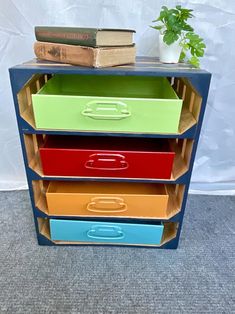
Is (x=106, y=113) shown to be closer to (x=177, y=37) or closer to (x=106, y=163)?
(x=106, y=163)

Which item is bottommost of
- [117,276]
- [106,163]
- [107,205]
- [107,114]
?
[117,276]

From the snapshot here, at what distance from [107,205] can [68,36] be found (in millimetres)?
498

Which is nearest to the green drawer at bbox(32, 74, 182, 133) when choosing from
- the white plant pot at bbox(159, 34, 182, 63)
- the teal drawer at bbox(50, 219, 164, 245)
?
the white plant pot at bbox(159, 34, 182, 63)

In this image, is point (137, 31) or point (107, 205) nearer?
point (107, 205)

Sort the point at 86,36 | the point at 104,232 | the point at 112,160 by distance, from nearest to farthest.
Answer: the point at 86,36 → the point at 112,160 → the point at 104,232

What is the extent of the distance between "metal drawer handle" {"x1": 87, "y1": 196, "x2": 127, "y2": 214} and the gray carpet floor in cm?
18

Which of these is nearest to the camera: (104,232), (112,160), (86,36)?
(86,36)

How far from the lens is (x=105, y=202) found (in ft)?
2.66

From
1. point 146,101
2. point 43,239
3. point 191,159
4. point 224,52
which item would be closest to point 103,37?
point 146,101

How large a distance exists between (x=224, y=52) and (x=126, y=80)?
15.2 inches

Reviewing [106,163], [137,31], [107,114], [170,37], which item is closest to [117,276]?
[106,163]

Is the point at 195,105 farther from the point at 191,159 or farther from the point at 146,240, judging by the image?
the point at 146,240

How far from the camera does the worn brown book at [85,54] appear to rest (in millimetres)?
624

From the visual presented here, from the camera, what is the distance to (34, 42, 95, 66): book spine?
63cm
